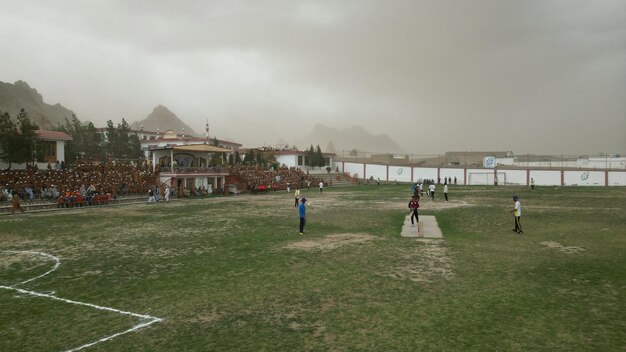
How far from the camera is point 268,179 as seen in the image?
5841 centimetres

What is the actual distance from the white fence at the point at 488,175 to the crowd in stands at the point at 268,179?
18.4m

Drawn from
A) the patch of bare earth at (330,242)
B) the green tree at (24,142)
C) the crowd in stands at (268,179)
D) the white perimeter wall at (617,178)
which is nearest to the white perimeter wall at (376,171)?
the crowd in stands at (268,179)

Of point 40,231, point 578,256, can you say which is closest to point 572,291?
point 578,256

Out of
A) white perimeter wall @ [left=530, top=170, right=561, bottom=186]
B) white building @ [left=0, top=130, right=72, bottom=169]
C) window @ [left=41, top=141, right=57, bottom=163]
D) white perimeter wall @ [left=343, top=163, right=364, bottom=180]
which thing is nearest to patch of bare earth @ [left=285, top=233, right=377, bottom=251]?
white building @ [left=0, top=130, right=72, bottom=169]

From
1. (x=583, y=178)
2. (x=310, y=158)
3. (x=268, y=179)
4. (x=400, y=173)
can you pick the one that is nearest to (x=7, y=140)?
(x=268, y=179)

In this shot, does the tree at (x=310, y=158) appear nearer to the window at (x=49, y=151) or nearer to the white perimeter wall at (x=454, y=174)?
the white perimeter wall at (x=454, y=174)

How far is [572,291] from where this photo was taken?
10539 mm

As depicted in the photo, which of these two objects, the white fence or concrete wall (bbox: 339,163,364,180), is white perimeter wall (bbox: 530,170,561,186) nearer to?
the white fence

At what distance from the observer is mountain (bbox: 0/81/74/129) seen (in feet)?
458

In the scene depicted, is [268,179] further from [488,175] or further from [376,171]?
[488,175]

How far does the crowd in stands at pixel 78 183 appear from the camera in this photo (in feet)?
109

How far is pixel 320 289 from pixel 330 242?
22.5ft

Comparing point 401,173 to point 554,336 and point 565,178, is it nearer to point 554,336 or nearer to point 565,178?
point 565,178

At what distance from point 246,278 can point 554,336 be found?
25.9 feet
